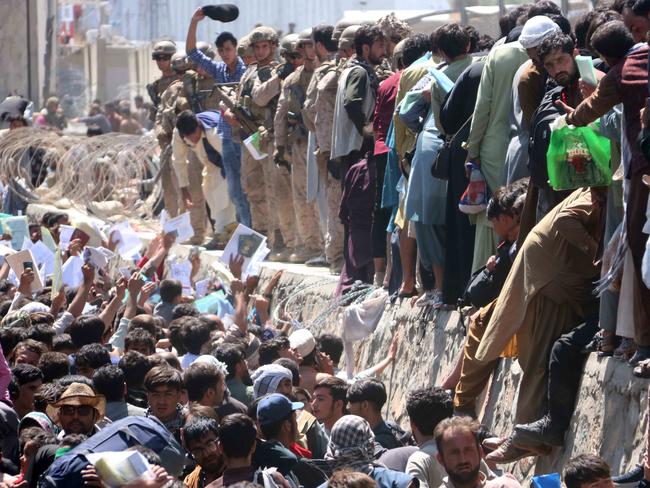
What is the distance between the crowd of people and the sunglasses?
11 millimetres

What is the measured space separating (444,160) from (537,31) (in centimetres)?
180

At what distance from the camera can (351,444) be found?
290 inches

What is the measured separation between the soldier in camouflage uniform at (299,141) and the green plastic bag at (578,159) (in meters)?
6.30

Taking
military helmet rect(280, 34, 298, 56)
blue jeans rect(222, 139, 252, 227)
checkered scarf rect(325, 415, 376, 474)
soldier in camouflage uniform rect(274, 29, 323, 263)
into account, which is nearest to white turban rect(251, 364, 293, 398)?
checkered scarf rect(325, 415, 376, 474)

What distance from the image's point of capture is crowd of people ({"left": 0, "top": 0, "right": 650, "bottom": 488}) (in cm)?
751

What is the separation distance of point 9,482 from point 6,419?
2.89 feet

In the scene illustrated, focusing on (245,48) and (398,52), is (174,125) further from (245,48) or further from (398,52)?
(398,52)

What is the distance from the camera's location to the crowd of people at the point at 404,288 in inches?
296

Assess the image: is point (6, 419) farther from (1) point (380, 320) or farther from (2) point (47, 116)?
(2) point (47, 116)

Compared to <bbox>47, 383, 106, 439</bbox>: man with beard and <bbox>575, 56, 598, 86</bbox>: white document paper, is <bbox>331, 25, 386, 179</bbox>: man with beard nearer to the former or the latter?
<bbox>575, 56, 598, 86</bbox>: white document paper

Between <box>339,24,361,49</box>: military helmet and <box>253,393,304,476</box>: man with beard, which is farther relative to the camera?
<box>339,24,361,49</box>: military helmet

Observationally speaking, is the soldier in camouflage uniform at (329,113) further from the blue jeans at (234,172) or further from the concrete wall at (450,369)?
the blue jeans at (234,172)

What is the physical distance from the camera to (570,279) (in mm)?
8516

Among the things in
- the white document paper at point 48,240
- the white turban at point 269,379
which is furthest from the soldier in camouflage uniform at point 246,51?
the white turban at point 269,379
